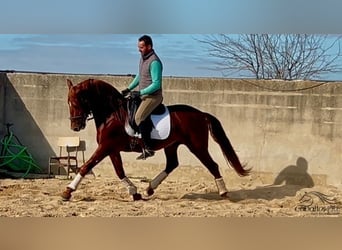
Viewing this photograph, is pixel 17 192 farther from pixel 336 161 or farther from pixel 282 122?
pixel 336 161

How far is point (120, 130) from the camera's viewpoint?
5.36 m

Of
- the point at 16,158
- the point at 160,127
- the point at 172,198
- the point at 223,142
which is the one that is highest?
the point at 160,127

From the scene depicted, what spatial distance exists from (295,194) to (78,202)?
1.99m

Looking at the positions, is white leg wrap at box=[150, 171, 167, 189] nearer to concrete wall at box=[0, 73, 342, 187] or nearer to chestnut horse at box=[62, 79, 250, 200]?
chestnut horse at box=[62, 79, 250, 200]

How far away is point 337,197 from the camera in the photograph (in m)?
5.88

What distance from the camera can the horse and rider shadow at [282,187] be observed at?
584cm

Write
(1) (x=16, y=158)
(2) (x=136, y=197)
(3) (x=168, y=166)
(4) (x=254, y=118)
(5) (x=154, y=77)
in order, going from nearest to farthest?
(5) (x=154, y=77)
(2) (x=136, y=197)
(3) (x=168, y=166)
(4) (x=254, y=118)
(1) (x=16, y=158)

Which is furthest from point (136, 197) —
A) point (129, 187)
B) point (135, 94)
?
point (135, 94)

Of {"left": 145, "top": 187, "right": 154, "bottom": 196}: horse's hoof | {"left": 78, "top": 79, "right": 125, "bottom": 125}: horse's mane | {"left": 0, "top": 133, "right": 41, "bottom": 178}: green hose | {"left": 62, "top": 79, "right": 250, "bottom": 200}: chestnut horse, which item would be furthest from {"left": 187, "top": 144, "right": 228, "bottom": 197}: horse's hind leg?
{"left": 0, "top": 133, "right": 41, "bottom": 178}: green hose

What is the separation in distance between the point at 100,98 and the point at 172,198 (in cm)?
112

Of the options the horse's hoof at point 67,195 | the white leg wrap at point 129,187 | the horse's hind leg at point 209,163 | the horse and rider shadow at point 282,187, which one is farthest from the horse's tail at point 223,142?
the horse's hoof at point 67,195

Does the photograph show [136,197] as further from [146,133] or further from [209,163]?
[209,163]

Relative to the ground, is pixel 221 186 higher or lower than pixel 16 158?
lower

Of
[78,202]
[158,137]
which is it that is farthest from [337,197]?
[78,202]
